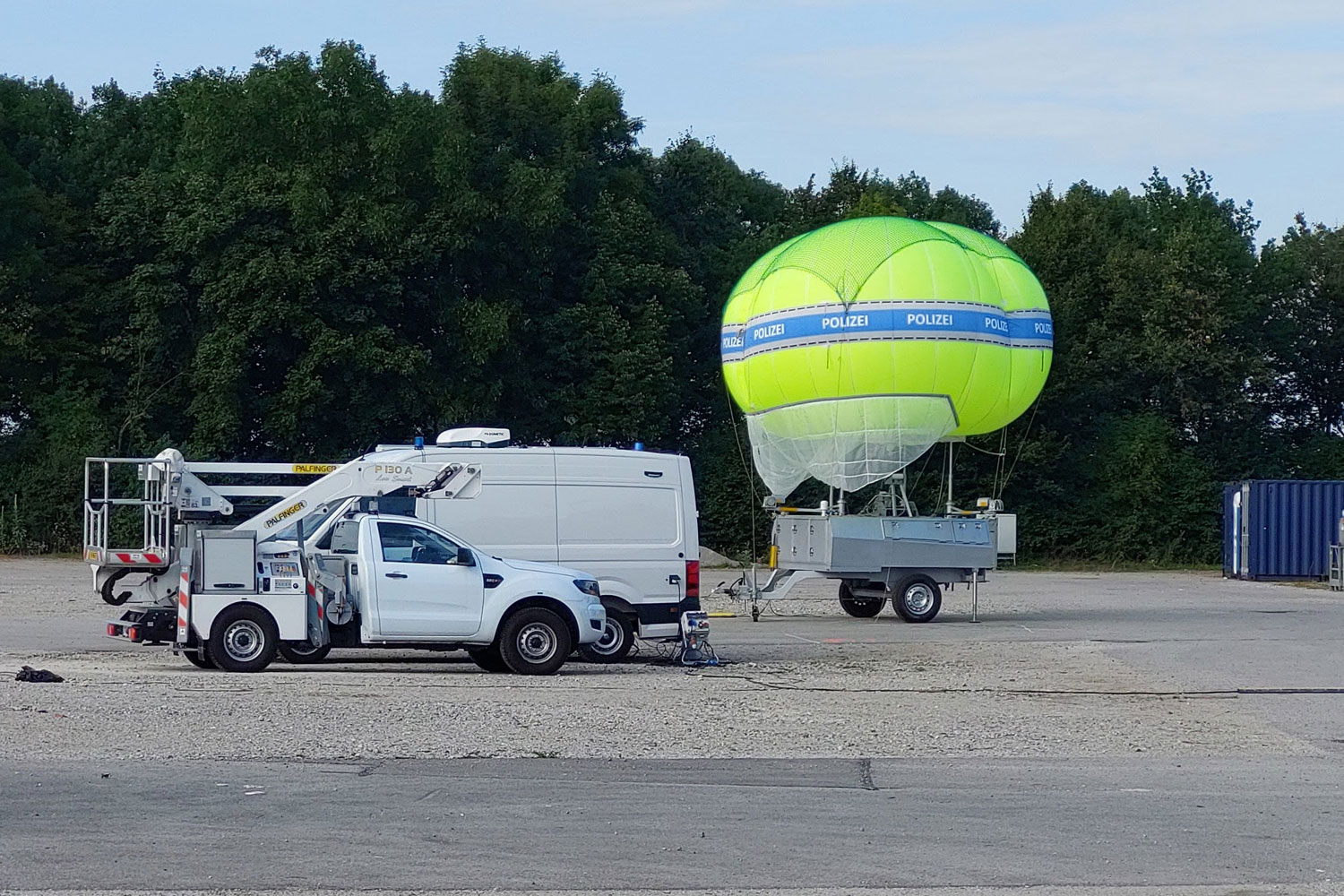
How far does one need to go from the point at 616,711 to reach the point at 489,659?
402 cm

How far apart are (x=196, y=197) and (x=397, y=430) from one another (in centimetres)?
838

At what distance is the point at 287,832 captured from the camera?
9.09 m

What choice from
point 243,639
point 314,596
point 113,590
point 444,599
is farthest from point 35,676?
point 444,599

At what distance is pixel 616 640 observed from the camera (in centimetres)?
1975

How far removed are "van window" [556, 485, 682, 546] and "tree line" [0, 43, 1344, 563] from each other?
26.6m

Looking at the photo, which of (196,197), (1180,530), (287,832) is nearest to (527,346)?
(196,197)

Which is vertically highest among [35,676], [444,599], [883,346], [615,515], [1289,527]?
[883,346]

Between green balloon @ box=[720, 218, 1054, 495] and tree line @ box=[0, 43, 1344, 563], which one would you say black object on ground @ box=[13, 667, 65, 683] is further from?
tree line @ box=[0, 43, 1344, 563]

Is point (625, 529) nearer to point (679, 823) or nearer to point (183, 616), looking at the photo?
point (183, 616)

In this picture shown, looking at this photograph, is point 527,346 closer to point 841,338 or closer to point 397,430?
point 397,430

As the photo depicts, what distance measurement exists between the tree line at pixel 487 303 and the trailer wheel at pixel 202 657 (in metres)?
28.0

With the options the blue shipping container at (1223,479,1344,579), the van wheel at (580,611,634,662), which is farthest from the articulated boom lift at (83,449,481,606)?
the blue shipping container at (1223,479,1344,579)

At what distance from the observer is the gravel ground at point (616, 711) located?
12406mm

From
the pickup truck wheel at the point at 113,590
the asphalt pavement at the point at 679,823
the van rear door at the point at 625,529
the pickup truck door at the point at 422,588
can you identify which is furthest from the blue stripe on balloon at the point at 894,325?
the asphalt pavement at the point at 679,823
